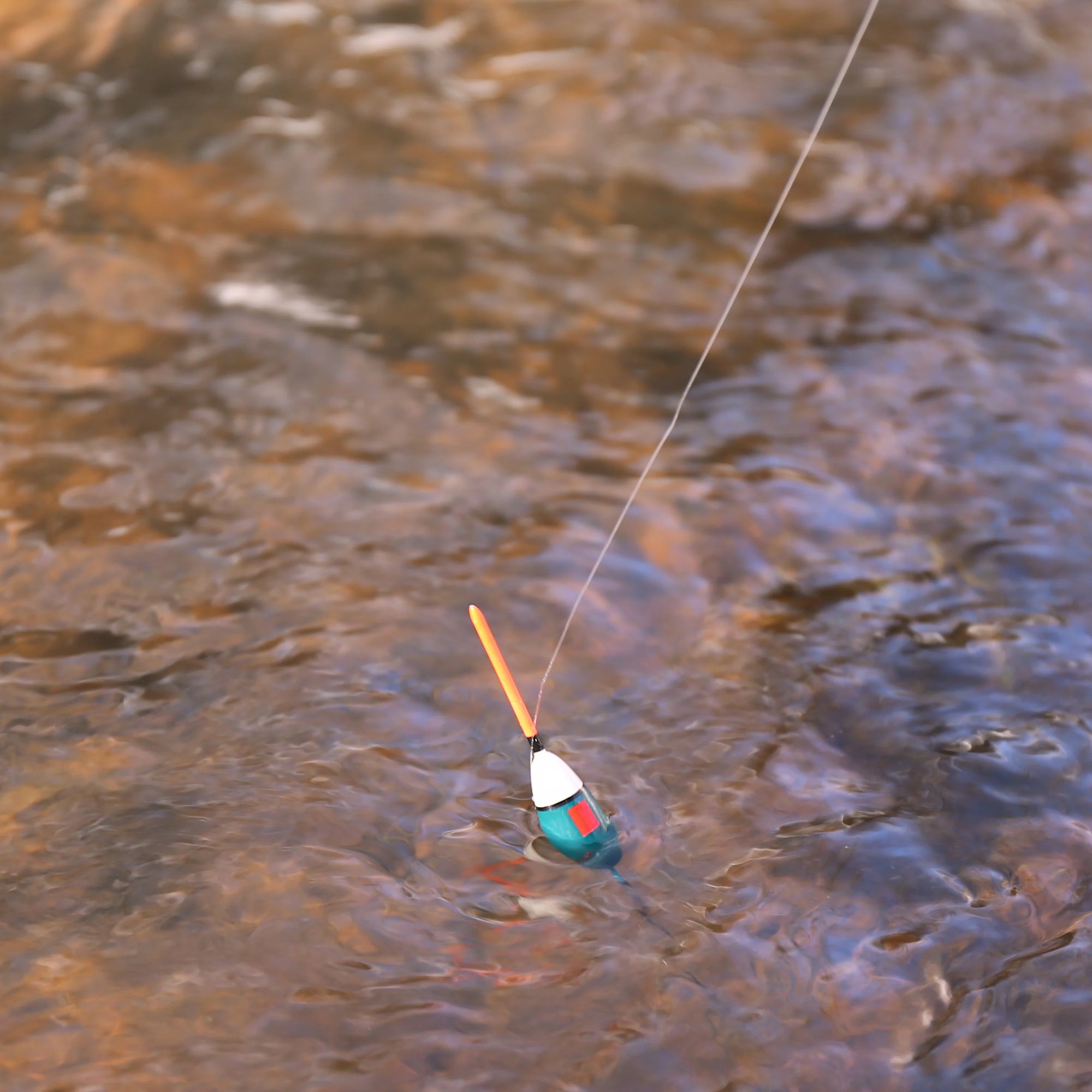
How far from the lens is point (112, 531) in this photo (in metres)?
3.58

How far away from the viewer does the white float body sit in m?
2.45


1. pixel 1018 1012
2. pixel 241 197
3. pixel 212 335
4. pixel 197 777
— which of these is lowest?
pixel 1018 1012

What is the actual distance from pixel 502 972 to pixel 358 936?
0.96 feet

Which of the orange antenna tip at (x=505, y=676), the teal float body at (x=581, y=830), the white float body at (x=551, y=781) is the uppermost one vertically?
the orange antenna tip at (x=505, y=676)

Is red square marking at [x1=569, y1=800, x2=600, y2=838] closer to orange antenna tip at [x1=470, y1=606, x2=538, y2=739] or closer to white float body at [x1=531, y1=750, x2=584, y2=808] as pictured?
white float body at [x1=531, y1=750, x2=584, y2=808]

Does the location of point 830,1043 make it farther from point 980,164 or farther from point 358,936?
point 980,164

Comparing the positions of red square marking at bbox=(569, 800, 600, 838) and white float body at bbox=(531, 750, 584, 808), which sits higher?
white float body at bbox=(531, 750, 584, 808)

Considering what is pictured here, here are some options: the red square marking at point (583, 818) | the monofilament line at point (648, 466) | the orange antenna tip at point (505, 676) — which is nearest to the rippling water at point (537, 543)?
the monofilament line at point (648, 466)

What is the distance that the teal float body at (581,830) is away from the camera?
97.2 inches

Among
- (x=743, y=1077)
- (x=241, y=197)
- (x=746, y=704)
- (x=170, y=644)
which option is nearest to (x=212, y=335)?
(x=241, y=197)

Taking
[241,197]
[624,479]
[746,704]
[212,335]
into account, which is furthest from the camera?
[241,197]

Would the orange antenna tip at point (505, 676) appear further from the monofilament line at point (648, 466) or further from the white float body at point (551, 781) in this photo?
the monofilament line at point (648, 466)

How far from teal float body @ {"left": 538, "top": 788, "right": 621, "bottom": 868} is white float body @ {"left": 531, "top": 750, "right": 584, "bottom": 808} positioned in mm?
14

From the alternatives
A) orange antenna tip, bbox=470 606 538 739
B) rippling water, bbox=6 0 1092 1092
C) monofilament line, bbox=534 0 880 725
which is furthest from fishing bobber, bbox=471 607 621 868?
monofilament line, bbox=534 0 880 725
